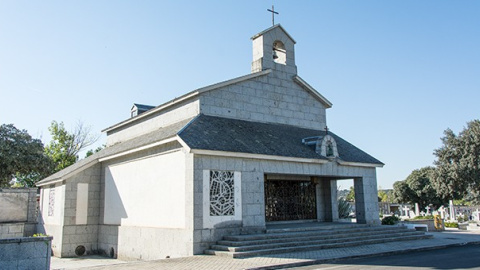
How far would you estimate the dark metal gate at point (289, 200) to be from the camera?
19.0m

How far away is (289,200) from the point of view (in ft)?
64.9

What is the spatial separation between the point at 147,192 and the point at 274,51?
1018 centimetres

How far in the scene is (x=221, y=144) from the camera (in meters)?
14.9

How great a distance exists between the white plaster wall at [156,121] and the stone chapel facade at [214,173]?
3.1 inches

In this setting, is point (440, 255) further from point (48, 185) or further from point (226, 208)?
point (48, 185)

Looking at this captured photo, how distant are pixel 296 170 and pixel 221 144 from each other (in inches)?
151

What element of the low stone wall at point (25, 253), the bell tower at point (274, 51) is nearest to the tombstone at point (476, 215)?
the bell tower at point (274, 51)

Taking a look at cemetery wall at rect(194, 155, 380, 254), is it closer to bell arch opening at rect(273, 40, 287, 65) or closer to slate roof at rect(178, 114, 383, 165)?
slate roof at rect(178, 114, 383, 165)

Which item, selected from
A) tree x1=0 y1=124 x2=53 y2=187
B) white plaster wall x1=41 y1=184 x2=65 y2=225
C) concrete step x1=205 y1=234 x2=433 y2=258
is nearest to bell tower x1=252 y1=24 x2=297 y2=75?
concrete step x1=205 y1=234 x2=433 y2=258

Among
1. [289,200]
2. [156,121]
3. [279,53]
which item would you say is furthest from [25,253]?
[279,53]

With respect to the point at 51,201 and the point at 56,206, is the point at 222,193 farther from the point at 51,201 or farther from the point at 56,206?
the point at 51,201

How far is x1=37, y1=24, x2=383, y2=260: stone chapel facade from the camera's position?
571 inches

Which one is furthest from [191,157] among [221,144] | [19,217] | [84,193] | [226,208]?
[19,217]

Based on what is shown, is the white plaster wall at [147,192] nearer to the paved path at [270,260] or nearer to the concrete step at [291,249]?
the concrete step at [291,249]
